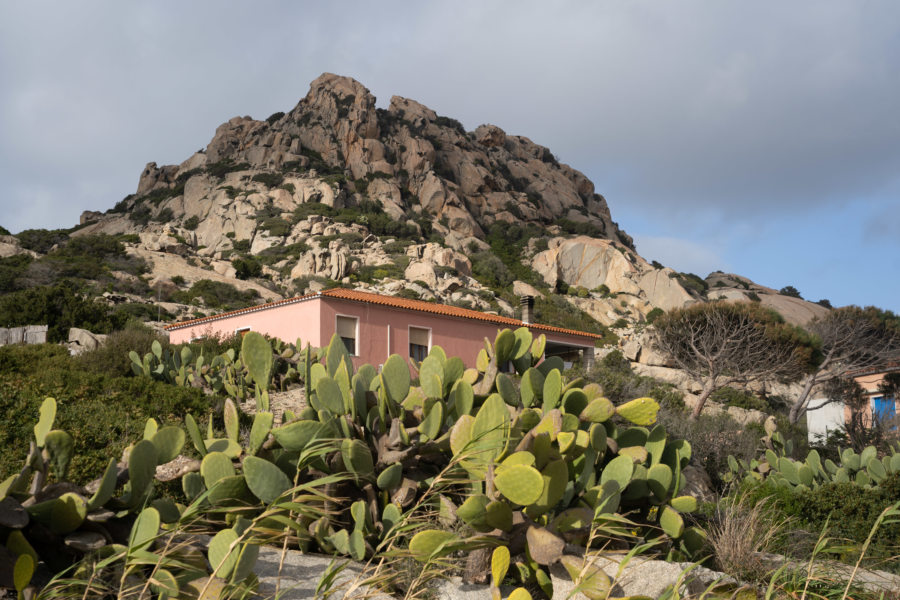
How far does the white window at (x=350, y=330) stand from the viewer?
64.6 feet

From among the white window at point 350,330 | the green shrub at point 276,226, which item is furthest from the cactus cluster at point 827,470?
the green shrub at point 276,226

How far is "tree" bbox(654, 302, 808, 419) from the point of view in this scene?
24.8 meters

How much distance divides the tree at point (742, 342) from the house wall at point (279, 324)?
580 inches

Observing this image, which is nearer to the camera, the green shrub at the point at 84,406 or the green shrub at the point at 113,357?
the green shrub at the point at 84,406

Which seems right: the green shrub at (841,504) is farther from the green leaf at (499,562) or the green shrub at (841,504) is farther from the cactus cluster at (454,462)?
the green leaf at (499,562)

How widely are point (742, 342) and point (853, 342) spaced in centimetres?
537

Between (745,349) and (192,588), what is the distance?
1008 inches

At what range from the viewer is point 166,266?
129 feet

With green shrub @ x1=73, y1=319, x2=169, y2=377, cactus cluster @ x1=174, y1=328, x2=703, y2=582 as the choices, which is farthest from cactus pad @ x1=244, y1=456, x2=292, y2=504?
green shrub @ x1=73, y1=319, x2=169, y2=377

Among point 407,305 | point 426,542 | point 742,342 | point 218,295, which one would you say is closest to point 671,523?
point 426,542

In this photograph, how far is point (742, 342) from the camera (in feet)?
81.9

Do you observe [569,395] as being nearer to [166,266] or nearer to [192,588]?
[192,588]

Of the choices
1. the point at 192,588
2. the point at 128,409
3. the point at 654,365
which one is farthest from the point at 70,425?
the point at 654,365

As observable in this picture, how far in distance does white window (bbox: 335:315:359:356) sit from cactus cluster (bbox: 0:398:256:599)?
1662cm
